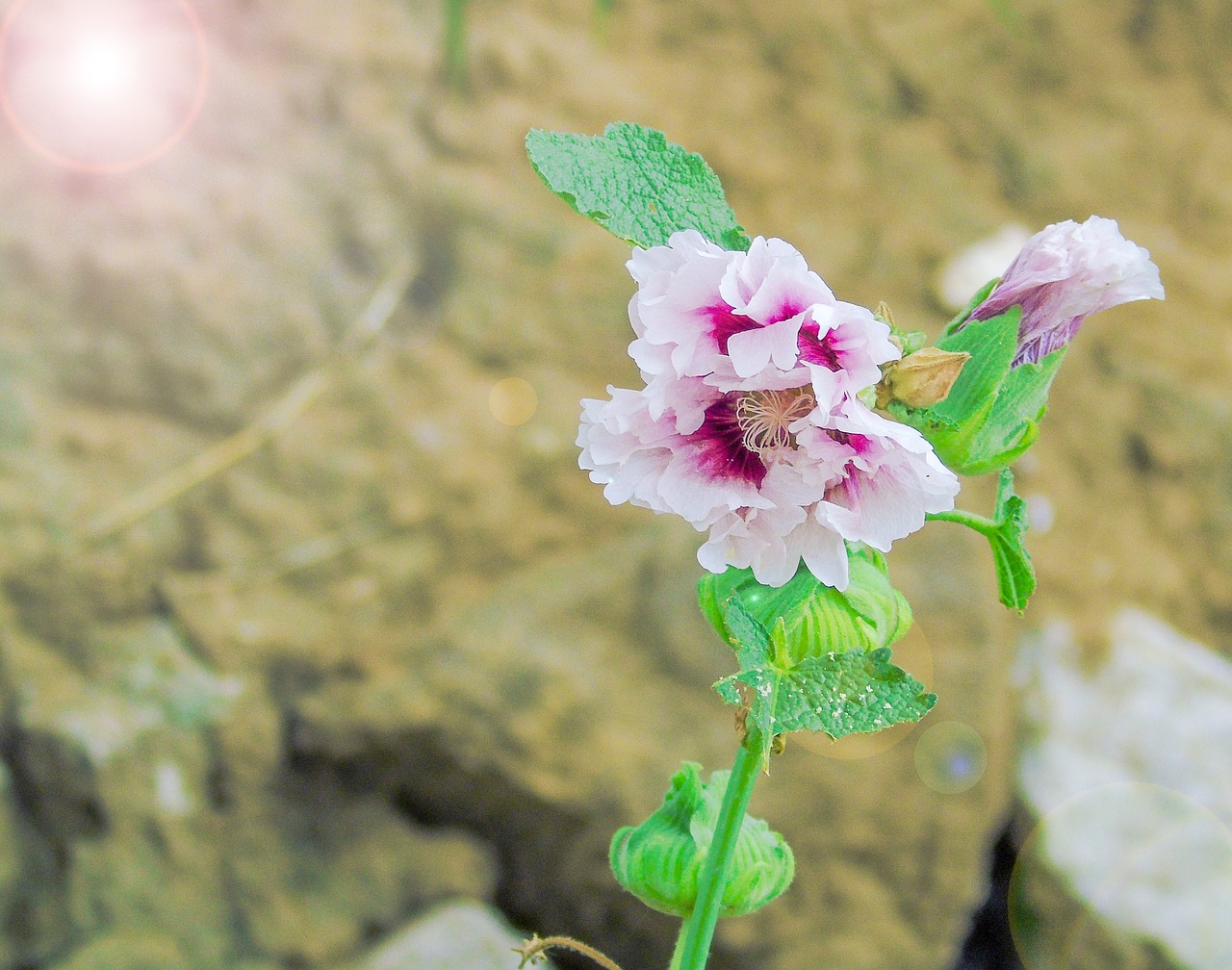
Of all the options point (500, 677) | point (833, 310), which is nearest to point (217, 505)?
point (500, 677)

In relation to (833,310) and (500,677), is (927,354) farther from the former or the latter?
(500,677)

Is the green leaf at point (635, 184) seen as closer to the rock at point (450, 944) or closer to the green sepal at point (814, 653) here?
the green sepal at point (814, 653)

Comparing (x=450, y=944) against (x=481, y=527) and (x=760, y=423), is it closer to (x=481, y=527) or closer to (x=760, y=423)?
(x=481, y=527)

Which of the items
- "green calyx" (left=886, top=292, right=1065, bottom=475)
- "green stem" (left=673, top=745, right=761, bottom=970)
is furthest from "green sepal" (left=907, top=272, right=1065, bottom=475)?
"green stem" (left=673, top=745, right=761, bottom=970)

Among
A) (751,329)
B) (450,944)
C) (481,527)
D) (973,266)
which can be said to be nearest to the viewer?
(751,329)

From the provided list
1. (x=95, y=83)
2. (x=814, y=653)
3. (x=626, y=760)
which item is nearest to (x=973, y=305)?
(x=814, y=653)

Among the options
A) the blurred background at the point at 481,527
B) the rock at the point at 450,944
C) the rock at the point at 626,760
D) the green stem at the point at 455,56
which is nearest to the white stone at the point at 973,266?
the blurred background at the point at 481,527

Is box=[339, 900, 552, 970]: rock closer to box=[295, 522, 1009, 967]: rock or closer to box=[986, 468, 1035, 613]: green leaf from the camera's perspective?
box=[295, 522, 1009, 967]: rock

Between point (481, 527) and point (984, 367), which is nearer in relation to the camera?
point (984, 367)
